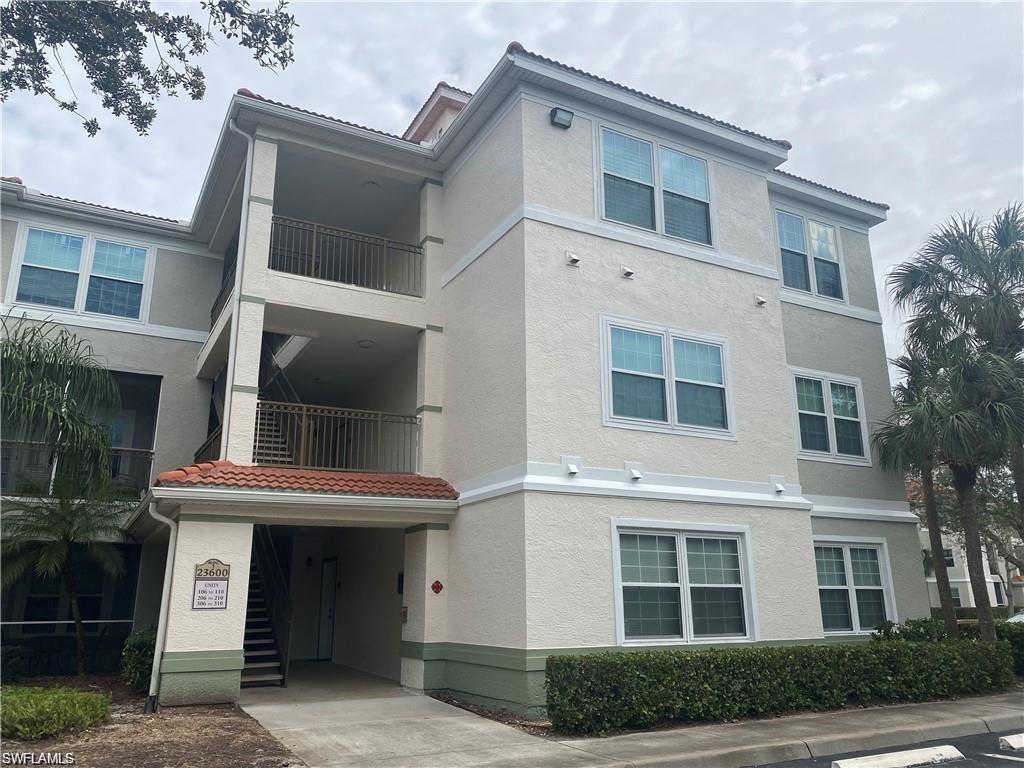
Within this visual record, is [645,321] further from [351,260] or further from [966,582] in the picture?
[966,582]

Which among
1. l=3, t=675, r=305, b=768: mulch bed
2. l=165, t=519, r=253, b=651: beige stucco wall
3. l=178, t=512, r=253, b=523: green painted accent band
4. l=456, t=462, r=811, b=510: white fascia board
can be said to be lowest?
l=3, t=675, r=305, b=768: mulch bed

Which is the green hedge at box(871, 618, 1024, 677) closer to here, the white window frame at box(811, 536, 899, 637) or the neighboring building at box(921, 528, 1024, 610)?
the white window frame at box(811, 536, 899, 637)

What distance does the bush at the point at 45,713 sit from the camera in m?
7.99

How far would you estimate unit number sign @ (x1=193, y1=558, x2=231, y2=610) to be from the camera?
11.0 m

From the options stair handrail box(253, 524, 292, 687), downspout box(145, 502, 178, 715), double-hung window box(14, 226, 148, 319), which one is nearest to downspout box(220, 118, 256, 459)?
downspout box(145, 502, 178, 715)

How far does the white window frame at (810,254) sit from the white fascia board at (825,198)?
28 centimetres

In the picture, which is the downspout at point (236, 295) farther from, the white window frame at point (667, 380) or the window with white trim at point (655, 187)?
the window with white trim at point (655, 187)

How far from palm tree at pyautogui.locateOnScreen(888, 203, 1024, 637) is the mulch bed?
1173 centimetres

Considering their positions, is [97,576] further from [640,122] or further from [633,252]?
[640,122]

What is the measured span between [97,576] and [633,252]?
41.0ft

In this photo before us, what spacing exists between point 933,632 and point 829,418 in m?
4.16

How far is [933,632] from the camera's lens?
13602mm

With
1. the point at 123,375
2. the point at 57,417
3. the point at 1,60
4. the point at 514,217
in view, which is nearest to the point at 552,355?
the point at 514,217

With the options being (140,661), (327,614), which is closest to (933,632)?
(327,614)
